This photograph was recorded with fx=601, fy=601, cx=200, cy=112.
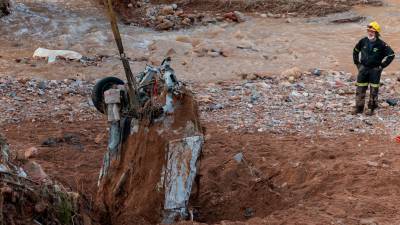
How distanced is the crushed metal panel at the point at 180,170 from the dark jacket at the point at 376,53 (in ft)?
14.1

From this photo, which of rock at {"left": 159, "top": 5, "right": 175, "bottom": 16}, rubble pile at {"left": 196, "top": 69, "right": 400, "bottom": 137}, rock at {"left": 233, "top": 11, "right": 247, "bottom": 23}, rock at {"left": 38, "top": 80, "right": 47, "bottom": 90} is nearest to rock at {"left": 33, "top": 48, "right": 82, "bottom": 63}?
rock at {"left": 38, "top": 80, "right": 47, "bottom": 90}

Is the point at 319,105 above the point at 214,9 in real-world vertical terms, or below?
below

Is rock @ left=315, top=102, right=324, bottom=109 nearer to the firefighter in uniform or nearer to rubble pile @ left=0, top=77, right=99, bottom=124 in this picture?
the firefighter in uniform

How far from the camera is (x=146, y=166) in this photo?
502cm

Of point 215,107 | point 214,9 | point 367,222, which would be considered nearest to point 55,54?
point 215,107

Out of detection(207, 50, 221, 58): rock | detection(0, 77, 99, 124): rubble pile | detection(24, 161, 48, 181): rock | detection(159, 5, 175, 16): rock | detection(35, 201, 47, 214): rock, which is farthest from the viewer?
detection(159, 5, 175, 16): rock

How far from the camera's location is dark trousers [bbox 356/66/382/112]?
336 inches

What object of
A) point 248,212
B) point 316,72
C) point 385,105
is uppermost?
point 316,72

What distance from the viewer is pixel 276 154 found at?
6.85 metres

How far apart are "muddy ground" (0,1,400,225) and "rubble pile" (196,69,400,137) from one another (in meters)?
0.02

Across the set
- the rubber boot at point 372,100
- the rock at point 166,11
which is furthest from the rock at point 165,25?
the rubber boot at point 372,100

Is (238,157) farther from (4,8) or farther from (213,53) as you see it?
(4,8)

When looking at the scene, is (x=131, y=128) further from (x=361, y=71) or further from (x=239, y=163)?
(x=361, y=71)

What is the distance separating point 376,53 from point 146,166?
4.64 metres
